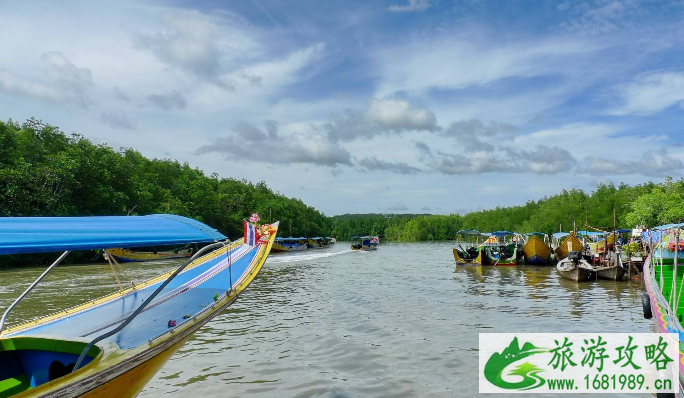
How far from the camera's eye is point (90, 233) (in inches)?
197

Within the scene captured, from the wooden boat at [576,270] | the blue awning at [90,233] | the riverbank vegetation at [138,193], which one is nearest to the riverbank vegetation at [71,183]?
the riverbank vegetation at [138,193]

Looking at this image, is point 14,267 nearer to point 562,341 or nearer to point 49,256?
point 49,256

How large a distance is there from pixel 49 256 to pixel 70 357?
31948 millimetres

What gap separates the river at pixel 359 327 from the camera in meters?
7.63

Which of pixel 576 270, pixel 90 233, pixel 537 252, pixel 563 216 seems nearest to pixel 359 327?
pixel 90 233

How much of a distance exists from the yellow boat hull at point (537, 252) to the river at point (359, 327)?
38.2 ft

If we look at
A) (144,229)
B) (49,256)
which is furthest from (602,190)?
(144,229)

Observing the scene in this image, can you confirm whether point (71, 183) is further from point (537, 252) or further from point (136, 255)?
point (537, 252)

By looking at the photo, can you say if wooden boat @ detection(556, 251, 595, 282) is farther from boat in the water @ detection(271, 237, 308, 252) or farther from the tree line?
boat in the water @ detection(271, 237, 308, 252)

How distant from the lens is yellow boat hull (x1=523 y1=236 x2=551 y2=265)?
33125 millimetres

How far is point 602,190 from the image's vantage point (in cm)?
8850

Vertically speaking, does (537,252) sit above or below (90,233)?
below

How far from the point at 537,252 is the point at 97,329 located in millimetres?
32299

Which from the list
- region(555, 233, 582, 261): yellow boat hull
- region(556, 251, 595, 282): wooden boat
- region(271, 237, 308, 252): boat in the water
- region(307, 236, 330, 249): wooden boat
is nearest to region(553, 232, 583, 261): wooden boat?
region(555, 233, 582, 261): yellow boat hull
